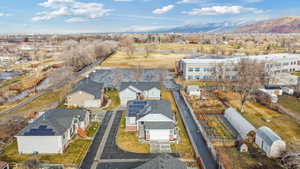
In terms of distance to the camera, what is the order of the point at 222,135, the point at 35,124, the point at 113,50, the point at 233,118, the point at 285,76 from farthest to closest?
the point at 113,50
the point at 285,76
the point at 233,118
the point at 222,135
the point at 35,124

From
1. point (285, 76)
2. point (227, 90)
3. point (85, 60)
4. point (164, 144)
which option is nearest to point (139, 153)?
point (164, 144)

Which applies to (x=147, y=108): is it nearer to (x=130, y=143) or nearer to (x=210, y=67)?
(x=130, y=143)

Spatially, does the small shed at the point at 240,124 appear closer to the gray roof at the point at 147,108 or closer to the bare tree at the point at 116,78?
the gray roof at the point at 147,108

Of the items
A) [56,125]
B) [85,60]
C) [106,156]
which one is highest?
[85,60]

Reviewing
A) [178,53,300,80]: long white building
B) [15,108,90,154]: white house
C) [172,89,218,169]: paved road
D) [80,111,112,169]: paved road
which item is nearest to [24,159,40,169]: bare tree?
[15,108,90,154]: white house

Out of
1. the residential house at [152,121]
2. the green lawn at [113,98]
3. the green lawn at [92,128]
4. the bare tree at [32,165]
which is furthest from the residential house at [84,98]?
the bare tree at [32,165]

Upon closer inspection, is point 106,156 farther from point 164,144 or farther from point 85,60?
point 85,60

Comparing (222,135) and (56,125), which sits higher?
(56,125)
